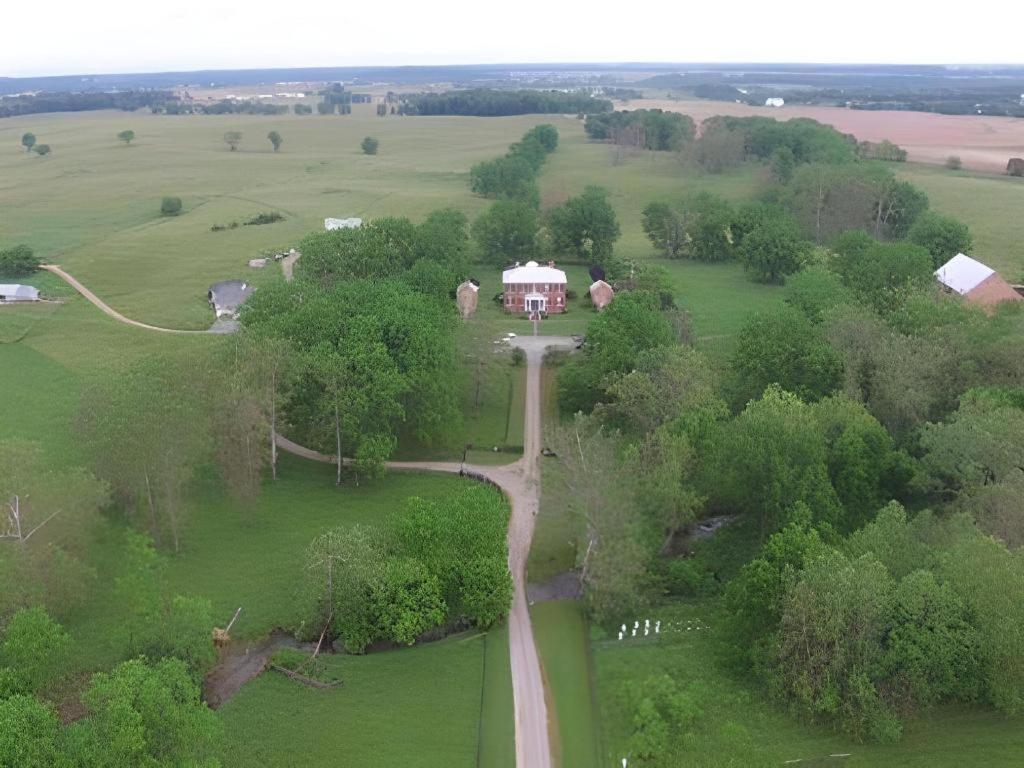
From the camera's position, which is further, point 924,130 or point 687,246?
point 924,130

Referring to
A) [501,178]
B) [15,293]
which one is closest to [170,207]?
[15,293]

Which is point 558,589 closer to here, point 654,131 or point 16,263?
point 16,263

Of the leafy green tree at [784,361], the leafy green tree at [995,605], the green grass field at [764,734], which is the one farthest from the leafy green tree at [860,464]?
the green grass field at [764,734]

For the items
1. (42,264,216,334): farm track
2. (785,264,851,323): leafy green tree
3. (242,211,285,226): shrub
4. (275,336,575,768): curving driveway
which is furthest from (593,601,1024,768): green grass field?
(242,211,285,226): shrub

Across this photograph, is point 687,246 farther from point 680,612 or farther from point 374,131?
point 374,131

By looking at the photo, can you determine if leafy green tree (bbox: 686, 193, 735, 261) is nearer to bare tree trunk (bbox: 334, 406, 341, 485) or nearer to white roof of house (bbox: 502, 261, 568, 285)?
white roof of house (bbox: 502, 261, 568, 285)

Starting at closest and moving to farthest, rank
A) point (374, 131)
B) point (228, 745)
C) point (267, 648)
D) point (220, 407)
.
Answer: point (228, 745)
point (267, 648)
point (220, 407)
point (374, 131)

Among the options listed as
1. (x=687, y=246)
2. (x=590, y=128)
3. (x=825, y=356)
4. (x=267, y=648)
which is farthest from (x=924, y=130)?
(x=267, y=648)
